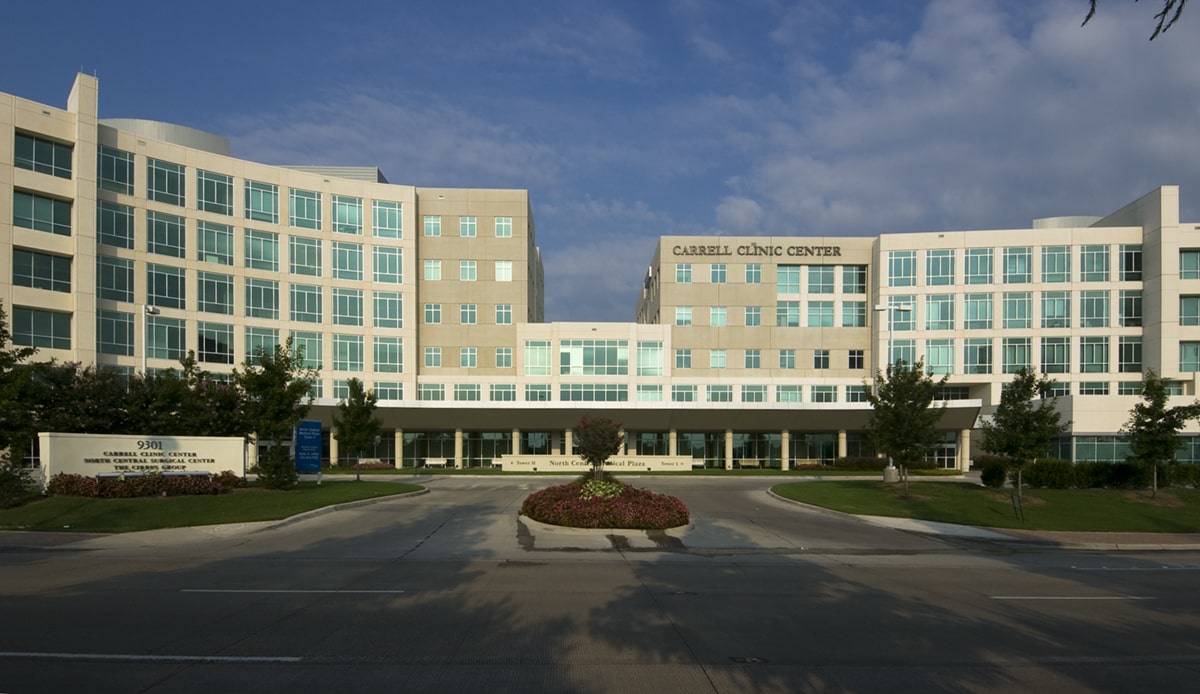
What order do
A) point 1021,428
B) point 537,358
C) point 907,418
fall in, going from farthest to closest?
point 537,358
point 907,418
point 1021,428

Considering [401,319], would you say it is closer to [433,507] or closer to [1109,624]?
[433,507]

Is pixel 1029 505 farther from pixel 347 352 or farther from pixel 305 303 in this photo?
pixel 305 303

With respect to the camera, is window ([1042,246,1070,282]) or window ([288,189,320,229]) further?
window ([1042,246,1070,282])

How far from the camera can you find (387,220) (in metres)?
62.4

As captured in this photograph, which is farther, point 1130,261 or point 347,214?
point 1130,261

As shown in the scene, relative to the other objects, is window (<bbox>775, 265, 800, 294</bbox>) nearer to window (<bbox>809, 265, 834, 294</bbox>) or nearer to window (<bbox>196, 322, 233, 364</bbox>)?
window (<bbox>809, 265, 834, 294</bbox>)

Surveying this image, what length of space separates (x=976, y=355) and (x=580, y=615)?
6156 centimetres

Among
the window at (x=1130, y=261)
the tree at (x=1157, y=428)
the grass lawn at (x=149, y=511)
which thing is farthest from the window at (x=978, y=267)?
the grass lawn at (x=149, y=511)

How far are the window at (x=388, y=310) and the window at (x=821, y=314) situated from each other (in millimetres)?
33471

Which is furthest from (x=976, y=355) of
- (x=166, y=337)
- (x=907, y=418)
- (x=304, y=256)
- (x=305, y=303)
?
(x=166, y=337)

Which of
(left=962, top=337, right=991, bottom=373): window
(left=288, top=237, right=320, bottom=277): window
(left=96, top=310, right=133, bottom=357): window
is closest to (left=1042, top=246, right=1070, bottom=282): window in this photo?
(left=962, top=337, right=991, bottom=373): window

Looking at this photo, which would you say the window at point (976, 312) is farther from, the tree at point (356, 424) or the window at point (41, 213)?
the window at point (41, 213)

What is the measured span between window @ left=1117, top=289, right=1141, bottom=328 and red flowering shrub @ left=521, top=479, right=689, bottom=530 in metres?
55.0

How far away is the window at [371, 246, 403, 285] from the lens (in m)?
62.1
